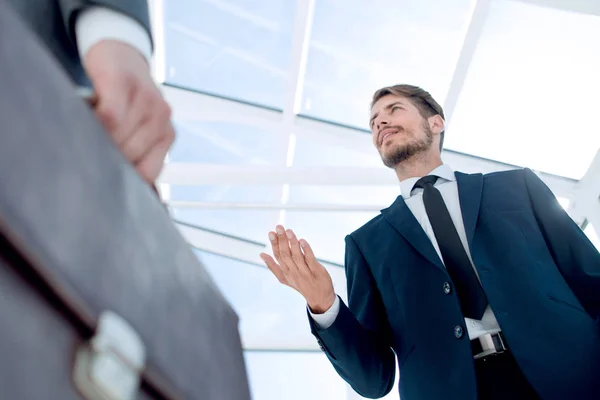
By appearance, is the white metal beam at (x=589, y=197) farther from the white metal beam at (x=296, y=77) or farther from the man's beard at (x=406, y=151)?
the man's beard at (x=406, y=151)

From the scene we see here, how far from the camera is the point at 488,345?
57.3 inches

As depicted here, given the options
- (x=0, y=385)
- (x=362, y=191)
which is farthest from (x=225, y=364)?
(x=362, y=191)

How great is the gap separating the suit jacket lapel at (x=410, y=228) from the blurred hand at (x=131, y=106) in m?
1.19

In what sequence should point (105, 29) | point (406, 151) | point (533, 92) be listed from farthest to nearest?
1. point (533, 92)
2. point (406, 151)
3. point (105, 29)

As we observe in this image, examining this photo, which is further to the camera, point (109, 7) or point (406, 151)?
point (406, 151)

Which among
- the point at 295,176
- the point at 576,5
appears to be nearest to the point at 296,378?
the point at 295,176

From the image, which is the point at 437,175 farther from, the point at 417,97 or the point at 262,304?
the point at 262,304

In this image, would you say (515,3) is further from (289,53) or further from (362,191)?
(362,191)

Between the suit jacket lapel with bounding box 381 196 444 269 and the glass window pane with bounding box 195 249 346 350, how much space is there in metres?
5.22

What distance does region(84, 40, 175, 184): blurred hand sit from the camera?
518mm

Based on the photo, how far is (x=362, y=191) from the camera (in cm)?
617

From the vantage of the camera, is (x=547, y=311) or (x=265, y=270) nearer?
(x=547, y=311)

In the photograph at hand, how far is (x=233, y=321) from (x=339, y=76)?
4601 mm

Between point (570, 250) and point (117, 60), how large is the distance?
4.78 feet
